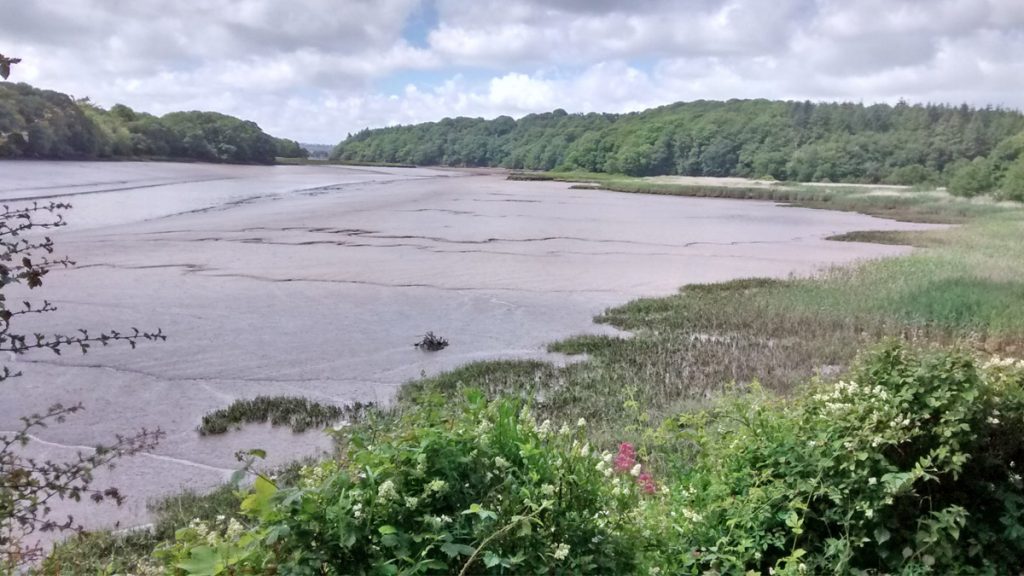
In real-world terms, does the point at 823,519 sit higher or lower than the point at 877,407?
lower

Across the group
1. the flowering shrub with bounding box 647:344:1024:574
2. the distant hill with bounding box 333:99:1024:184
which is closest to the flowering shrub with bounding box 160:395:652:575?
the flowering shrub with bounding box 647:344:1024:574

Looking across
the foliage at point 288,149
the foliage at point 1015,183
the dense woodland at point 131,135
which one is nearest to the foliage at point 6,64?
the dense woodland at point 131,135

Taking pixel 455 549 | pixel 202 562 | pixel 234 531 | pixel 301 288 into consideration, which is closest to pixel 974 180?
pixel 301 288

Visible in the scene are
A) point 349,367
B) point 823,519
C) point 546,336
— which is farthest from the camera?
point 546,336

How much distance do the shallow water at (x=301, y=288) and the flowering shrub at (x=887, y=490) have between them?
445 centimetres

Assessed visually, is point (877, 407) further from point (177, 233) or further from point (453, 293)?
point (177, 233)

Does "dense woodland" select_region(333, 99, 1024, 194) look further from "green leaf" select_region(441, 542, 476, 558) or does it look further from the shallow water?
"green leaf" select_region(441, 542, 476, 558)

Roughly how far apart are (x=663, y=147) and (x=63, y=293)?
279 feet

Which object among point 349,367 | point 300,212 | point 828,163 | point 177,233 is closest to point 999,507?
point 349,367

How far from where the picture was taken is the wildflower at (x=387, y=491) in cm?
216

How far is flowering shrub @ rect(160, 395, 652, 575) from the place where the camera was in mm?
2115

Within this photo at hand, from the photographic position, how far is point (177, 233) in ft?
87.2

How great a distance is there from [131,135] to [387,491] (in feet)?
162

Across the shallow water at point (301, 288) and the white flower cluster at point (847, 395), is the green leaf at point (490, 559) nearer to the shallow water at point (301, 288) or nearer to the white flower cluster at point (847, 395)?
the white flower cluster at point (847, 395)
